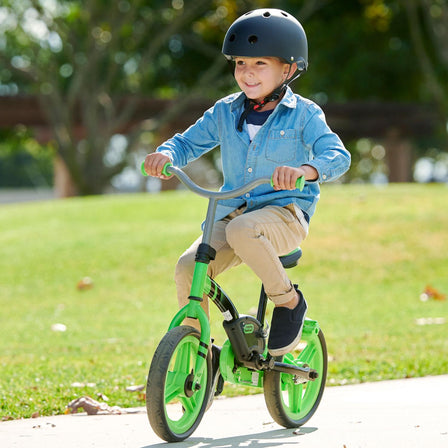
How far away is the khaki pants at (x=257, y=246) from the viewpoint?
13.5 feet

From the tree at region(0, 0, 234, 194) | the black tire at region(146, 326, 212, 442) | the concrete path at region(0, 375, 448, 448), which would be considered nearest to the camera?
the black tire at region(146, 326, 212, 442)

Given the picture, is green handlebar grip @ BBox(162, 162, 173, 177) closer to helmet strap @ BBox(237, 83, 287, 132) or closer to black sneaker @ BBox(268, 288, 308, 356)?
helmet strap @ BBox(237, 83, 287, 132)

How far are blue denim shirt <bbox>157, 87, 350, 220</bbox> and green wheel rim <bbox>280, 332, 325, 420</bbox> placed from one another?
75cm

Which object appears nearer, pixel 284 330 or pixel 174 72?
pixel 284 330

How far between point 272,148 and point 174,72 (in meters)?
29.7

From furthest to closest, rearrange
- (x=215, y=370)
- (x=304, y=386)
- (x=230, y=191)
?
(x=304, y=386), (x=215, y=370), (x=230, y=191)

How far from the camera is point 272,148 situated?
4320mm

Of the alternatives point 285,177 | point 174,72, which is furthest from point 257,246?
point 174,72

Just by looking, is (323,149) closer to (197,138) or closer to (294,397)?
(197,138)

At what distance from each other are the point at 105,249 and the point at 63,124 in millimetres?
12744

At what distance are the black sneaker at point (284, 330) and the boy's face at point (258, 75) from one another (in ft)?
3.39

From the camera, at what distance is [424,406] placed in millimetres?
4996

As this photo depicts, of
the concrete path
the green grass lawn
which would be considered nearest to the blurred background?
the green grass lawn

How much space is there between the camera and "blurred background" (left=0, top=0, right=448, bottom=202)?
25453mm
